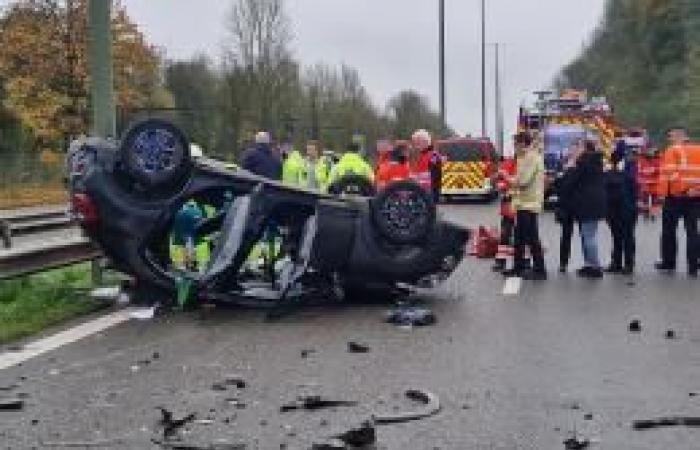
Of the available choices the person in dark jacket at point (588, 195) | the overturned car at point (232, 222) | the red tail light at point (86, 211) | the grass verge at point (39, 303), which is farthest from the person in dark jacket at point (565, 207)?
the red tail light at point (86, 211)

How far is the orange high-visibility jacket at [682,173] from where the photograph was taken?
16141mm

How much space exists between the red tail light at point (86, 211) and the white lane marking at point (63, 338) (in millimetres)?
820

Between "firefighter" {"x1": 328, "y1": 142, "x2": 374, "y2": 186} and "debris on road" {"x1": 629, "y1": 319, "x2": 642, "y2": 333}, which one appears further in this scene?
"firefighter" {"x1": 328, "y1": 142, "x2": 374, "y2": 186}

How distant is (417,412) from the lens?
744 cm

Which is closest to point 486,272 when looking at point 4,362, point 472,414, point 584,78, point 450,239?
point 450,239

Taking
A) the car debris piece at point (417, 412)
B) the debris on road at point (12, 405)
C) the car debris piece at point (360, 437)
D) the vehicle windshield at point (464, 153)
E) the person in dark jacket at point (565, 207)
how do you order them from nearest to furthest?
the car debris piece at point (360, 437)
the car debris piece at point (417, 412)
the debris on road at point (12, 405)
the person in dark jacket at point (565, 207)
the vehicle windshield at point (464, 153)

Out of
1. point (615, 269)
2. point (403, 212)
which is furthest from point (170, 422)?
point (615, 269)

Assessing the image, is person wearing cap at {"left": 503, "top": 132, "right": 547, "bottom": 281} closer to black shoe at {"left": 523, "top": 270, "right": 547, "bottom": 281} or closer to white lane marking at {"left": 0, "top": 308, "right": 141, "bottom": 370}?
black shoe at {"left": 523, "top": 270, "right": 547, "bottom": 281}

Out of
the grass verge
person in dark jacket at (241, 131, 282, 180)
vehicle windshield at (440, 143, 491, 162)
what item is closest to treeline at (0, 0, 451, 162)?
vehicle windshield at (440, 143, 491, 162)

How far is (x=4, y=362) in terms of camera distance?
9.57 meters

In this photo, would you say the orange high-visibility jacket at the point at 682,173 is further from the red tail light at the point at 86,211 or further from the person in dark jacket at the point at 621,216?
the red tail light at the point at 86,211

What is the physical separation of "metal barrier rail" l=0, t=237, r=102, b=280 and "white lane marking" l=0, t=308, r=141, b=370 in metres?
0.79

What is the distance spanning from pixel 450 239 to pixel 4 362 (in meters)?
4.64

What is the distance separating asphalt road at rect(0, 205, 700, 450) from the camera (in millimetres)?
6961
